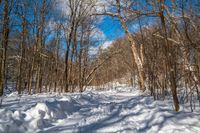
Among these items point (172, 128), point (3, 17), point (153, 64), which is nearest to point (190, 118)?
point (172, 128)

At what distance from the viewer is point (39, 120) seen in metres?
3.69

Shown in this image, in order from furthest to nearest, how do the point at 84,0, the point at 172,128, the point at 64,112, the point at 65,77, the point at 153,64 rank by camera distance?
the point at 84,0, the point at 65,77, the point at 153,64, the point at 64,112, the point at 172,128

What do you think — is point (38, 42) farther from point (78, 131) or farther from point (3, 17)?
point (78, 131)

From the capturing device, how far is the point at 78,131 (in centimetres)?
333

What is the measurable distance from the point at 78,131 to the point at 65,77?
34.6 ft

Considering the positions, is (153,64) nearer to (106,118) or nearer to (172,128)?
(106,118)

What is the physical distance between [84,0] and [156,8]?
1198 centimetres

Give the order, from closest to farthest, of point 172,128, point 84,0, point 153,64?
point 172,128
point 153,64
point 84,0

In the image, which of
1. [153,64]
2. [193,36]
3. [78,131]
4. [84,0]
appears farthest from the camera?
[84,0]

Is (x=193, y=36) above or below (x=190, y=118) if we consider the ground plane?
above

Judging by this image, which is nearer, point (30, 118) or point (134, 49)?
point (30, 118)

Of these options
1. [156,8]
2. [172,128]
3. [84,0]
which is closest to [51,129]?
[172,128]

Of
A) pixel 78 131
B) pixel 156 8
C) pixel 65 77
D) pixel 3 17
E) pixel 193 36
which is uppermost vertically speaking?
pixel 3 17

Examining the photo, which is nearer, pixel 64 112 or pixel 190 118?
pixel 190 118
